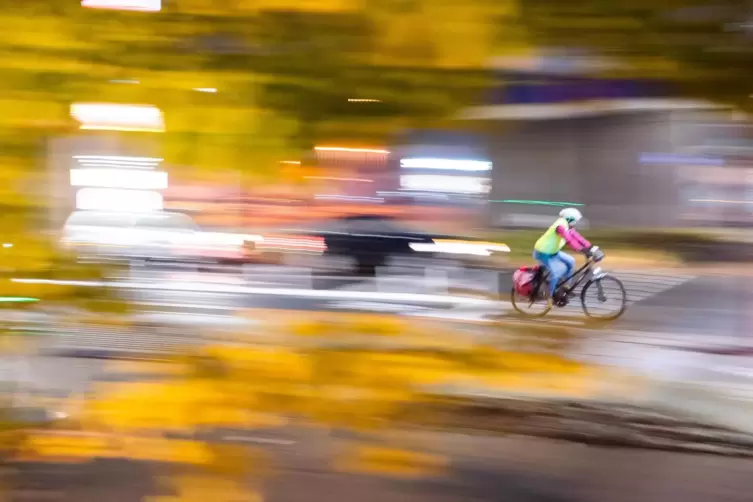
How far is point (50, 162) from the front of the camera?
116 centimetres

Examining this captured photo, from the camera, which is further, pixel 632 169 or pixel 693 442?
pixel 632 169

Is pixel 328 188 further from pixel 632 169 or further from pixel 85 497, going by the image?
pixel 632 169

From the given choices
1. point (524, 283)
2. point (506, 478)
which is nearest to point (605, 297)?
point (524, 283)

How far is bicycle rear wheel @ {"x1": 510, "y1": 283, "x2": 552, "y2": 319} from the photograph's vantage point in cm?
325

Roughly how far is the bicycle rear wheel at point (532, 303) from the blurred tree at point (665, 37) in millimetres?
1846

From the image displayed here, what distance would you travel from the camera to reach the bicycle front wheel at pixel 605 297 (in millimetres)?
5965

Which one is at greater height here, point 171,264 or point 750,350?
point 171,264

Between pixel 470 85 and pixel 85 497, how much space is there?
3252mm

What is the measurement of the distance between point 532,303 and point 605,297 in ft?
7.72

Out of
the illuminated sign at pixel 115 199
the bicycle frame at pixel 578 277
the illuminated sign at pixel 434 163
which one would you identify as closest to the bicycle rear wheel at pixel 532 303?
the bicycle frame at pixel 578 277

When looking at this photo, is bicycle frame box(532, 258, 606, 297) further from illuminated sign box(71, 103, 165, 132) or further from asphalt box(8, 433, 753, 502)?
illuminated sign box(71, 103, 165, 132)

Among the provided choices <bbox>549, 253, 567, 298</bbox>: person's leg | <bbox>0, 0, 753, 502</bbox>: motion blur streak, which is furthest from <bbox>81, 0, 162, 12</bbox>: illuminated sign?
<bbox>549, 253, 567, 298</bbox>: person's leg

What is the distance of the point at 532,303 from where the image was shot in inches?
169

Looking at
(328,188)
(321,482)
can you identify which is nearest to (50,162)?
(328,188)
